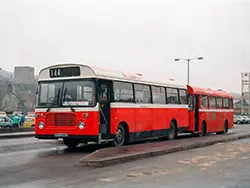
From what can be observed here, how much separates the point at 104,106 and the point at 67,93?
58.2 inches

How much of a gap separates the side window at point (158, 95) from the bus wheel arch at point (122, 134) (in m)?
2.88

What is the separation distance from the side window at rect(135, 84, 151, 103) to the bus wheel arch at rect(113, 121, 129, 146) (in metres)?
1.39

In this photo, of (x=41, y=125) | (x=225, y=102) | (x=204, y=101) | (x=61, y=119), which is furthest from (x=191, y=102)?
A: (x=41, y=125)

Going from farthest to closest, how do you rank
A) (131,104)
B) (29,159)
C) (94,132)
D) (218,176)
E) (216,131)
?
(216,131) < (131,104) < (94,132) < (29,159) < (218,176)

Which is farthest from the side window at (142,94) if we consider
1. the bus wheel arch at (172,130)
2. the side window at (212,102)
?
the side window at (212,102)

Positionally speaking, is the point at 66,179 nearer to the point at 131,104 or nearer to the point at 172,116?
the point at 131,104

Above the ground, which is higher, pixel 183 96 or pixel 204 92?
pixel 204 92

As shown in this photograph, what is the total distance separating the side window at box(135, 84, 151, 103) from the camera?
17312 millimetres

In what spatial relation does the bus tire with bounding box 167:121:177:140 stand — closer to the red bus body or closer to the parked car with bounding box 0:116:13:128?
the red bus body

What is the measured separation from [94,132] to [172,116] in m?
7.22

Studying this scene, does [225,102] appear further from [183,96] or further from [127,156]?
[127,156]

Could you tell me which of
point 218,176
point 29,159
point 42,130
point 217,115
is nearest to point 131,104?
point 42,130

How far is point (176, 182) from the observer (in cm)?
873

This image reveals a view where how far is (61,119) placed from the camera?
48.6 ft
